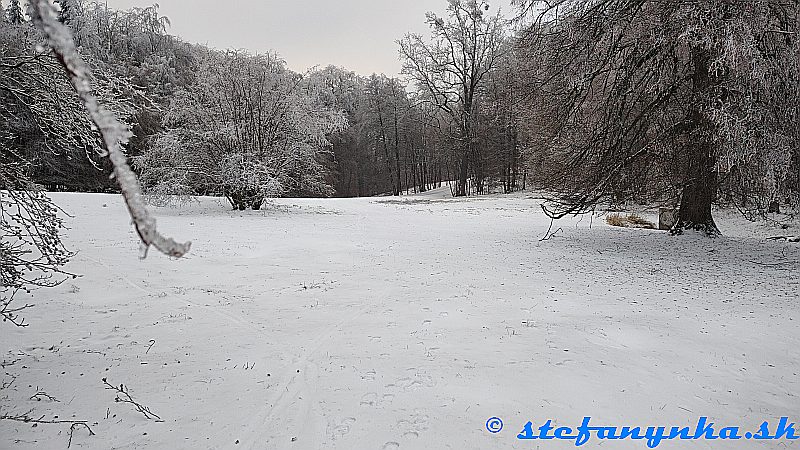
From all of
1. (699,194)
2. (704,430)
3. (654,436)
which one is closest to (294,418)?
(654,436)

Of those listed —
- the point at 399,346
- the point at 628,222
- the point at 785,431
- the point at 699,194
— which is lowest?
the point at 785,431

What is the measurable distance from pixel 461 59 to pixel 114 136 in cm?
3246

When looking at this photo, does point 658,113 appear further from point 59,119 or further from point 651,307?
point 59,119

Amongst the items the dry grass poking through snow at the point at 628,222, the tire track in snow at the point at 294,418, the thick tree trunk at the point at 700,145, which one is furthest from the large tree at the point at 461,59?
the tire track in snow at the point at 294,418

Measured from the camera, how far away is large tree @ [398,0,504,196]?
30.1m

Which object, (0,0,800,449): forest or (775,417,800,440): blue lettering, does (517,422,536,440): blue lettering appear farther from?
(775,417,800,440): blue lettering

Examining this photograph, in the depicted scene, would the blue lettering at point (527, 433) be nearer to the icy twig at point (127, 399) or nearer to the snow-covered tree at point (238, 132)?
the icy twig at point (127, 399)

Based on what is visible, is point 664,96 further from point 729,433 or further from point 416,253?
point 729,433

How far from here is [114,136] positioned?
0.88 metres

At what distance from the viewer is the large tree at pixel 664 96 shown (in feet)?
21.6

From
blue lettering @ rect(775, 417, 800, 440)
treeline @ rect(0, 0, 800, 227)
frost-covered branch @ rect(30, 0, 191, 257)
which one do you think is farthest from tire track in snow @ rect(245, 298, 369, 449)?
blue lettering @ rect(775, 417, 800, 440)

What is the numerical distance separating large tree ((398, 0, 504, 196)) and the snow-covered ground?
2314 centimetres

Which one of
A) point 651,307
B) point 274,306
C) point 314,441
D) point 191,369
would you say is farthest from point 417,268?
point 314,441

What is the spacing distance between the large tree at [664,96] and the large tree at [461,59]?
20321 mm
